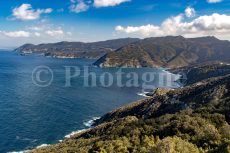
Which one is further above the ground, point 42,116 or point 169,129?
point 169,129

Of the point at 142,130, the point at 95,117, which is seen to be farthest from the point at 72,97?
the point at 142,130

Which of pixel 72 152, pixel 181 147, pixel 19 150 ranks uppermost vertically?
pixel 181 147

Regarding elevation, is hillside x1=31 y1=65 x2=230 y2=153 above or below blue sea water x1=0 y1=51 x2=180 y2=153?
above

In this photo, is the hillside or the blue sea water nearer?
the hillside

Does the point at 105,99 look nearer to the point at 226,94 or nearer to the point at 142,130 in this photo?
the point at 226,94

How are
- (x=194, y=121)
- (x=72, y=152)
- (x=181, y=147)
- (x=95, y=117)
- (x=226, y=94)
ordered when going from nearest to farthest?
(x=181, y=147) < (x=72, y=152) < (x=194, y=121) < (x=226, y=94) < (x=95, y=117)

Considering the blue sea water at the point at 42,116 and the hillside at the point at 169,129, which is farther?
the blue sea water at the point at 42,116

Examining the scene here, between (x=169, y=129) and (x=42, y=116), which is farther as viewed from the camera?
(x=42, y=116)

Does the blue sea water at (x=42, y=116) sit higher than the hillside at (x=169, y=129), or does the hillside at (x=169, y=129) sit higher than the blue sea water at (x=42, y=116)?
the hillside at (x=169, y=129)
